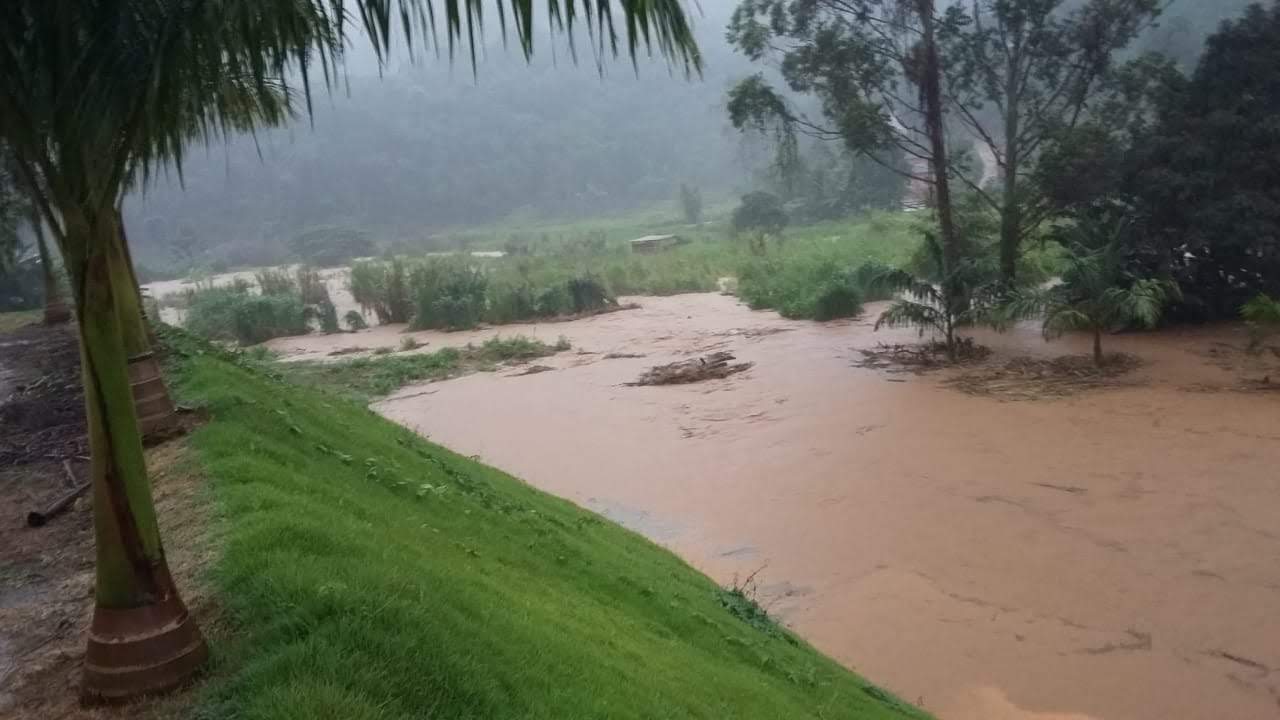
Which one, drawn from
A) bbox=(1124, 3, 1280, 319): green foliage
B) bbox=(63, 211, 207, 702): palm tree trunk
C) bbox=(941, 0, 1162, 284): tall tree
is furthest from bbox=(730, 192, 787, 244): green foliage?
bbox=(63, 211, 207, 702): palm tree trunk

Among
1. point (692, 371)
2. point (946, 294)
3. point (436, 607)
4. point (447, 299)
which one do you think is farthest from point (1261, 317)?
point (447, 299)

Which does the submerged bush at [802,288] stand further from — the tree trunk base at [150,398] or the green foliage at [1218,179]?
the tree trunk base at [150,398]

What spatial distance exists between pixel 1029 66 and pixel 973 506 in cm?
1173

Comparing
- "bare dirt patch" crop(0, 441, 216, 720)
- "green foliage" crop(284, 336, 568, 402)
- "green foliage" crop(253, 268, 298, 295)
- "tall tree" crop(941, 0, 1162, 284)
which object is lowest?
"green foliage" crop(284, 336, 568, 402)

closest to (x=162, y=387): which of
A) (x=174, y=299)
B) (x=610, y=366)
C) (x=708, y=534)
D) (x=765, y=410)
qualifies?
(x=708, y=534)

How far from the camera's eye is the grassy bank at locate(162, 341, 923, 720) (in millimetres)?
2867

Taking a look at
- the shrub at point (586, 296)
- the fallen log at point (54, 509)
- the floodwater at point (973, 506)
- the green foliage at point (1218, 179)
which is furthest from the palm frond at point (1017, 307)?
the shrub at point (586, 296)

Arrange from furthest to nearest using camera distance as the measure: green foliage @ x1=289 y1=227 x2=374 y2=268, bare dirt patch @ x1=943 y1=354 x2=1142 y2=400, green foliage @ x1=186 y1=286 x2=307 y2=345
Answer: green foliage @ x1=289 y1=227 x2=374 y2=268 < green foliage @ x1=186 y1=286 x2=307 y2=345 < bare dirt patch @ x1=943 y1=354 x2=1142 y2=400

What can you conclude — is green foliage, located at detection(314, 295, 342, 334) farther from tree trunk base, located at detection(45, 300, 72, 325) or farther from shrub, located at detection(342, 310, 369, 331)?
Result: tree trunk base, located at detection(45, 300, 72, 325)

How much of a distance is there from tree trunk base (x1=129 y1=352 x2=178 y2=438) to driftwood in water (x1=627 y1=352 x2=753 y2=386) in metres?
11.3

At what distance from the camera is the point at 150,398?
5.86 m

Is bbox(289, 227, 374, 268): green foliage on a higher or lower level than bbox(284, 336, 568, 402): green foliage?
higher

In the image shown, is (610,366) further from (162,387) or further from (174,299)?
(174,299)

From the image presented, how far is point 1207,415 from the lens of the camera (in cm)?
1134
